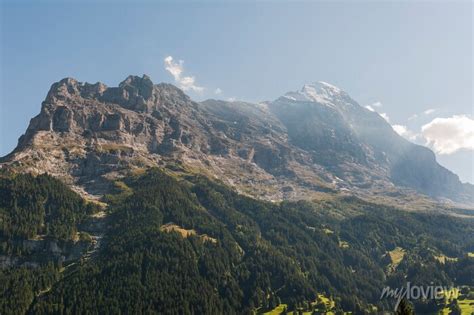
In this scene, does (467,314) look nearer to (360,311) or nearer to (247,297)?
(360,311)

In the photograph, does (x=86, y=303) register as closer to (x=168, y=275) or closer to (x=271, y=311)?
(x=168, y=275)

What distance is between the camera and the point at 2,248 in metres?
197

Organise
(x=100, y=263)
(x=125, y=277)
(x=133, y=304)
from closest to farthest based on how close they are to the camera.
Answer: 1. (x=133, y=304)
2. (x=125, y=277)
3. (x=100, y=263)

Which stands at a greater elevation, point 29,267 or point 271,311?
point 29,267

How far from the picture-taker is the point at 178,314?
171 m

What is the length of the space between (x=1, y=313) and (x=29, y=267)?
41594 millimetres

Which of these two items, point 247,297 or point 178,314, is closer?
point 178,314

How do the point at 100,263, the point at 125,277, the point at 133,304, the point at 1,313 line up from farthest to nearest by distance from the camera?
the point at 100,263
the point at 125,277
the point at 133,304
the point at 1,313

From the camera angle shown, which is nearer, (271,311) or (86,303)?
(86,303)

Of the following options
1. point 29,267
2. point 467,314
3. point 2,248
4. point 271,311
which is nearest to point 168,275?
point 271,311

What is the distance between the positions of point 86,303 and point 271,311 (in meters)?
80.6

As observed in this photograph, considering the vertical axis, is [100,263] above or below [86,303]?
above

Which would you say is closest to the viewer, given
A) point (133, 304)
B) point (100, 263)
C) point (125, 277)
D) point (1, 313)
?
point (1, 313)

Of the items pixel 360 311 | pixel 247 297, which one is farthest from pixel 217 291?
pixel 360 311
